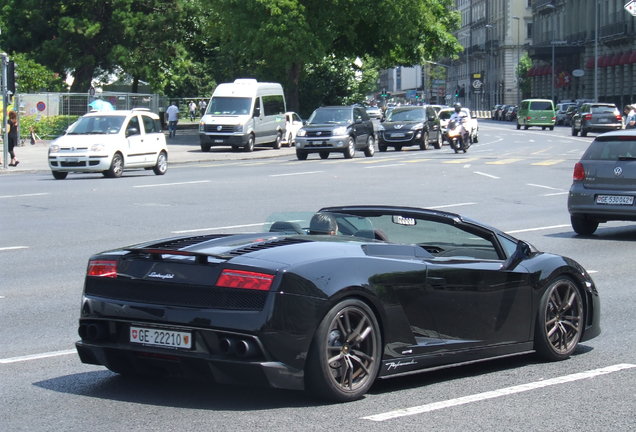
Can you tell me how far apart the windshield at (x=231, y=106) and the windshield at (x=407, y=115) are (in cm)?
577

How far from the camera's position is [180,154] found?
4512 centimetres

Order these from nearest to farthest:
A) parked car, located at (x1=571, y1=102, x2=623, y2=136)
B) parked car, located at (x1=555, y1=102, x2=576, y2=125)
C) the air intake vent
A: the air intake vent, parked car, located at (x1=571, y1=102, x2=623, y2=136), parked car, located at (x1=555, y1=102, x2=576, y2=125)

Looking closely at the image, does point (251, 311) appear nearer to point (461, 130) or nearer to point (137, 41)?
point (461, 130)

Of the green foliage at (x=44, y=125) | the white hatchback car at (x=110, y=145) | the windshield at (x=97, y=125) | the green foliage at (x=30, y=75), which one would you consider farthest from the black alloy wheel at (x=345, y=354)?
the green foliage at (x=30, y=75)

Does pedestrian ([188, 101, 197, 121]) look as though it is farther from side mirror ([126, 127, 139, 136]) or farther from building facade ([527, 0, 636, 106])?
side mirror ([126, 127, 139, 136])

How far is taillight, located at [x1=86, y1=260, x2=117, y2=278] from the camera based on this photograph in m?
6.53

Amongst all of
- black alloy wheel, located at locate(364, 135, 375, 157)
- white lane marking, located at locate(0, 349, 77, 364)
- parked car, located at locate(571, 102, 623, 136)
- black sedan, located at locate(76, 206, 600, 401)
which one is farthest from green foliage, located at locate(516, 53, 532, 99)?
black sedan, located at locate(76, 206, 600, 401)

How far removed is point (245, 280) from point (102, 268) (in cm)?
97

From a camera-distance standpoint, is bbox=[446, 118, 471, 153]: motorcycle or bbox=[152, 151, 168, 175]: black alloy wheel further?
bbox=[446, 118, 471, 153]: motorcycle

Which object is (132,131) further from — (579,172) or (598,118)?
(598,118)

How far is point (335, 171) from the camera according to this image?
107 ft

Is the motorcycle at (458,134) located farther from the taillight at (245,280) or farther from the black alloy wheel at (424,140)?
the taillight at (245,280)

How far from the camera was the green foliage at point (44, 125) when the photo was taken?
48.8m

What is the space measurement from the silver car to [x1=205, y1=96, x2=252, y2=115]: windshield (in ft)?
99.6
